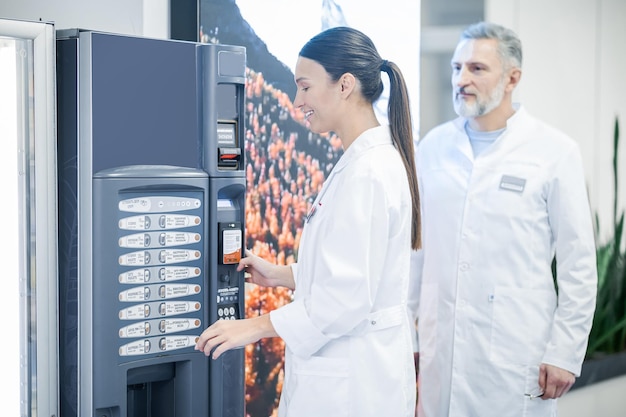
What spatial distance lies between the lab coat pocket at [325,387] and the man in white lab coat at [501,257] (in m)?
0.92

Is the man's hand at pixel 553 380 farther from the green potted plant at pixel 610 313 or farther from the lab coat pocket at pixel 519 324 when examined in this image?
the green potted plant at pixel 610 313

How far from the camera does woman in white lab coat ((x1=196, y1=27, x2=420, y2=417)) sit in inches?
81.0

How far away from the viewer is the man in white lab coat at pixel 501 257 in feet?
9.30

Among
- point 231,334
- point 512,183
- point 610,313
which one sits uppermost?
point 512,183

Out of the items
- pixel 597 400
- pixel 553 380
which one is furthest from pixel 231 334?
pixel 597 400

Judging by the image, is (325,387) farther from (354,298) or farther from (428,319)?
(428,319)

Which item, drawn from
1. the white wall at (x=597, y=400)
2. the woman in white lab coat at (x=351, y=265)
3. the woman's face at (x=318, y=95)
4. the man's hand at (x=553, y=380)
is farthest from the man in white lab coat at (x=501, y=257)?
the white wall at (x=597, y=400)

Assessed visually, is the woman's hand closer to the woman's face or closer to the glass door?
the glass door

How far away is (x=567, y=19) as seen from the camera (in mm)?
4719

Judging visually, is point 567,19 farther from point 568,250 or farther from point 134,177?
point 134,177

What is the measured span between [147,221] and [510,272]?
4.47ft

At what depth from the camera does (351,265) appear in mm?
2037

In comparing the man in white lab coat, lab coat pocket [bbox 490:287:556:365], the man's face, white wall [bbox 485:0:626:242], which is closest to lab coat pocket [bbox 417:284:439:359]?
the man in white lab coat

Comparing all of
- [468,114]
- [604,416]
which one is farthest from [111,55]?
[604,416]
